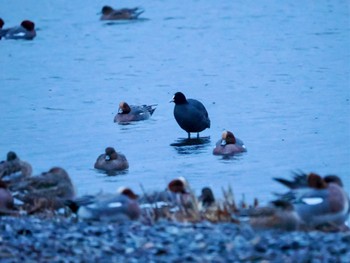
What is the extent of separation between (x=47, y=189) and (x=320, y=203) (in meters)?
2.87

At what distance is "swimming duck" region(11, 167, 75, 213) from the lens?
400 inches

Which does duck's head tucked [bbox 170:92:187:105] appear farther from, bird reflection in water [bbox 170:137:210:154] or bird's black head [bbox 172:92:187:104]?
bird reflection in water [bbox 170:137:210:154]

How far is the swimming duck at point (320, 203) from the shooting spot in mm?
8625

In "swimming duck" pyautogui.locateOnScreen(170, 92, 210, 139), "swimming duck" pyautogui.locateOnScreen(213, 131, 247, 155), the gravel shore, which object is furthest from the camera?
"swimming duck" pyautogui.locateOnScreen(170, 92, 210, 139)

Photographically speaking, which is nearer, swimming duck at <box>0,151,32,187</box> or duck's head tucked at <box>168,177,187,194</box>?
duck's head tucked at <box>168,177,187,194</box>

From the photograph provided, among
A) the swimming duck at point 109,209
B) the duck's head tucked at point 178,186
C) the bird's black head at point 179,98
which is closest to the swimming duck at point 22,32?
the bird's black head at point 179,98

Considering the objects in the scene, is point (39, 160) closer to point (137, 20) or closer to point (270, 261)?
point (270, 261)

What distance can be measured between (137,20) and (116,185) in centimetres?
1913

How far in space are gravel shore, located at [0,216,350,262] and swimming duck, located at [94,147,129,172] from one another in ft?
18.4

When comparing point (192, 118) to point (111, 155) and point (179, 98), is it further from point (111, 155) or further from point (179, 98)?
point (111, 155)

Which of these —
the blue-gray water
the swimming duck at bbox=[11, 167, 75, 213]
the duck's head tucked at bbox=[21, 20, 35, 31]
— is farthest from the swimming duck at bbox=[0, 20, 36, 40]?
the swimming duck at bbox=[11, 167, 75, 213]

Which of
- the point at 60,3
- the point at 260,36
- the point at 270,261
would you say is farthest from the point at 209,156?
the point at 60,3

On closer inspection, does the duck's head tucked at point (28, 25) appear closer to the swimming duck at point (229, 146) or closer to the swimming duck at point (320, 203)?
the swimming duck at point (229, 146)

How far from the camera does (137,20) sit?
32.2m
